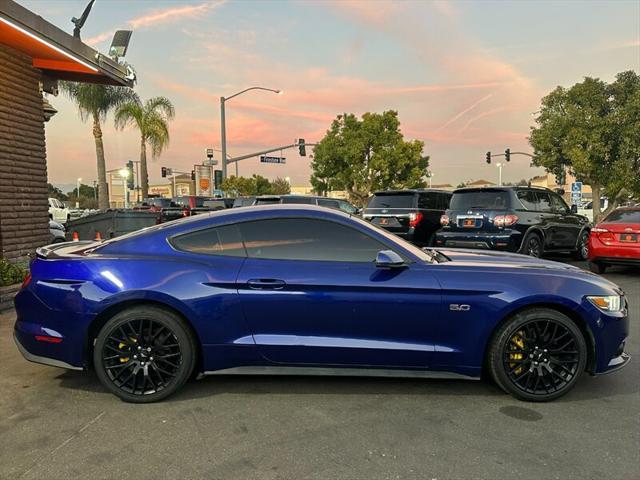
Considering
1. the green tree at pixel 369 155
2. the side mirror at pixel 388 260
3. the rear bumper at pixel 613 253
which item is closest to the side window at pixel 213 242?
the side mirror at pixel 388 260

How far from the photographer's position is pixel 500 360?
3.67 m

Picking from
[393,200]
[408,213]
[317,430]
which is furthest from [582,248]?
[317,430]

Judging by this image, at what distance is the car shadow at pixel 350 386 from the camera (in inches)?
152

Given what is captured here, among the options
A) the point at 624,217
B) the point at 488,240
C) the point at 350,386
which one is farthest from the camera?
the point at 624,217

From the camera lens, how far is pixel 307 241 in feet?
12.5

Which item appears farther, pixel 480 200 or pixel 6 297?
pixel 480 200

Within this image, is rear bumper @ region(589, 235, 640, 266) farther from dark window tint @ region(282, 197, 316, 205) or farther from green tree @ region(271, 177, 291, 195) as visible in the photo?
green tree @ region(271, 177, 291, 195)

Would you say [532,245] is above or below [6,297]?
above

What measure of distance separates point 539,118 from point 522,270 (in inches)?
809

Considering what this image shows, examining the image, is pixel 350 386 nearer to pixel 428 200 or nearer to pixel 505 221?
pixel 505 221

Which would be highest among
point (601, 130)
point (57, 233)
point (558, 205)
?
point (601, 130)

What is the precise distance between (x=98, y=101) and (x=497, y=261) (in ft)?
82.6

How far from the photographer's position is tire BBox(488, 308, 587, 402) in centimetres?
368

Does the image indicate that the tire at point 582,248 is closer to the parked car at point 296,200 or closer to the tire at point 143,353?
the parked car at point 296,200
